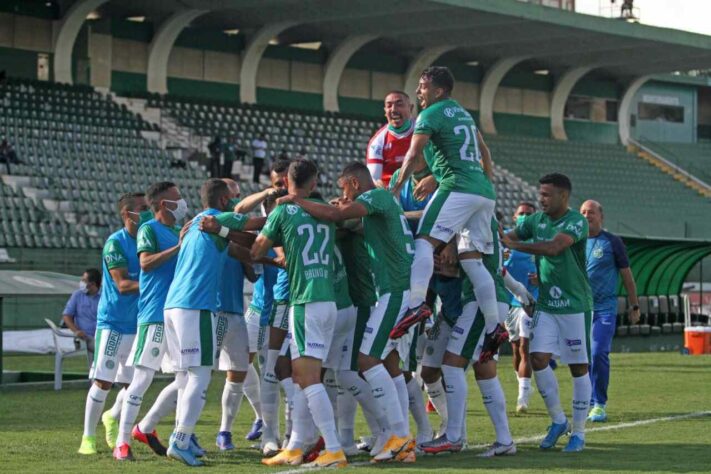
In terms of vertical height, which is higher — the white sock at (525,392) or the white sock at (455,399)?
the white sock at (455,399)

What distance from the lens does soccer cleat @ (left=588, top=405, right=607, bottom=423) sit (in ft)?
44.3

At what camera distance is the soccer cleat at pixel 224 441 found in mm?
11258

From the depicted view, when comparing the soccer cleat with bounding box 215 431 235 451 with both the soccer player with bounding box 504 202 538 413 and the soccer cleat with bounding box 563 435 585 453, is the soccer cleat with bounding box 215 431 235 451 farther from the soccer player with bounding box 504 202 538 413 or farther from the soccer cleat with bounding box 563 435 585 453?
the soccer player with bounding box 504 202 538 413

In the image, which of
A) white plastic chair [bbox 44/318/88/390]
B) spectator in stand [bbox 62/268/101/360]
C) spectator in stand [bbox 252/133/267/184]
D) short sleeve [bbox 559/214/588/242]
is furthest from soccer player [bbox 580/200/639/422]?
spectator in stand [bbox 252/133/267/184]

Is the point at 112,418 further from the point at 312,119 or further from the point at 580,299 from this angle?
the point at 312,119

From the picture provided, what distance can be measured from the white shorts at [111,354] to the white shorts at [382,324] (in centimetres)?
215

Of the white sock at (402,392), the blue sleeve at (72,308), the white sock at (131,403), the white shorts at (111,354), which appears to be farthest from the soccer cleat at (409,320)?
the blue sleeve at (72,308)

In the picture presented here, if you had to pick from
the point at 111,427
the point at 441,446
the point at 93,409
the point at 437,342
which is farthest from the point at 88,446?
the point at 437,342

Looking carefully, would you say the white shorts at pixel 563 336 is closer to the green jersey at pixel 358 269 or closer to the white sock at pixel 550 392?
the white sock at pixel 550 392

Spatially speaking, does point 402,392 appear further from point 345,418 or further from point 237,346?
point 237,346

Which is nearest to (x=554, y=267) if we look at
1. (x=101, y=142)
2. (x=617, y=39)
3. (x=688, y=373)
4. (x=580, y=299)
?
(x=580, y=299)

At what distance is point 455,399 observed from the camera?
10.8 meters

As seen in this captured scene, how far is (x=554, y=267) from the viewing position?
11.6 m

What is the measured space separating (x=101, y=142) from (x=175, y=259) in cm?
2652
